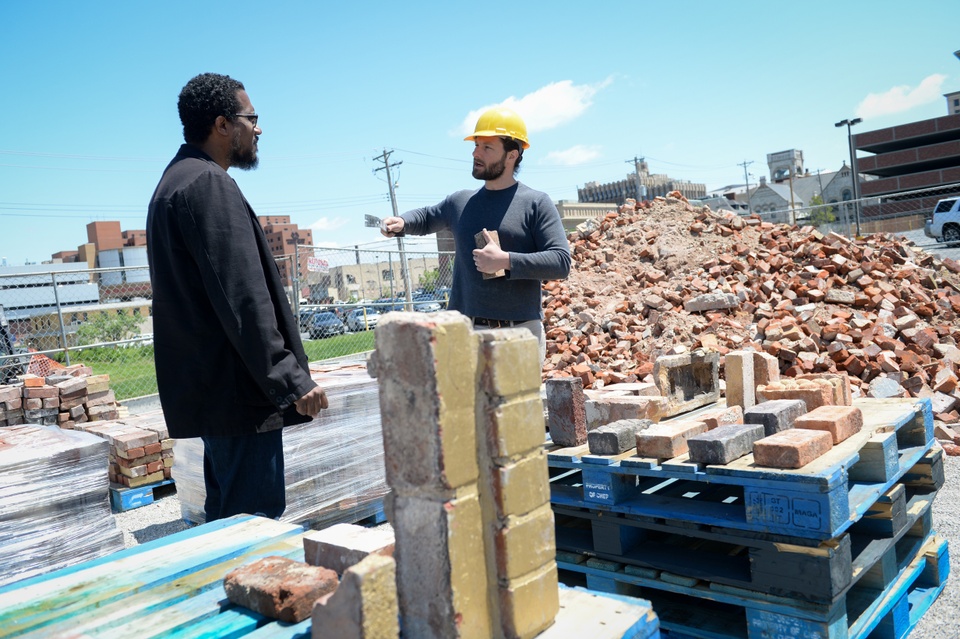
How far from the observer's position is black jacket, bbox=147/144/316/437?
2469 mm

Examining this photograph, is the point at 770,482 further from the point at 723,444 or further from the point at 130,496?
the point at 130,496

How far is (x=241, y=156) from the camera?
2.91 metres

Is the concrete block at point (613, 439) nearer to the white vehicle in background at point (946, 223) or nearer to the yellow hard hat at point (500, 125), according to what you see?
the yellow hard hat at point (500, 125)

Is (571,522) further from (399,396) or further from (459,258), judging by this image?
(399,396)

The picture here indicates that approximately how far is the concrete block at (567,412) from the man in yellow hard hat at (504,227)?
7.8 inches

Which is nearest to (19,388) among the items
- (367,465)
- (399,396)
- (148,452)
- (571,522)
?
(148,452)

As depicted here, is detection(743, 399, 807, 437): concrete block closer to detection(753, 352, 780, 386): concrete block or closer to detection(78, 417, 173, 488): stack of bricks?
detection(753, 352, 780, 386): concrete block

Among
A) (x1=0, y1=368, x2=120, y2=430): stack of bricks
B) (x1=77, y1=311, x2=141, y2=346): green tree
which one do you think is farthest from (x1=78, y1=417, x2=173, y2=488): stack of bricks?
(x1=77, y1=311, x2=141, y2=346): green tree

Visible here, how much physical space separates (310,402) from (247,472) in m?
0.45

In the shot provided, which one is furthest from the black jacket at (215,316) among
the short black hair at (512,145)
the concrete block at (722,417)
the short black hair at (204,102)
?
the concrete block at (722,417)

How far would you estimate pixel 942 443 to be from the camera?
5.57 m

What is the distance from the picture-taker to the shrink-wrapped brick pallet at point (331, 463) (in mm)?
4332

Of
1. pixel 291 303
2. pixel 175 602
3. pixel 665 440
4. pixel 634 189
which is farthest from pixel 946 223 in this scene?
pixel 634 189

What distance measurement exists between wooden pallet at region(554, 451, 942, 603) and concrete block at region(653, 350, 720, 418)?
2.43 ft
